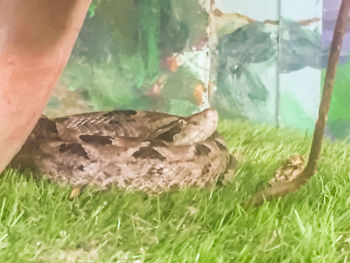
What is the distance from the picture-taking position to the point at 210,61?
5.76 ft

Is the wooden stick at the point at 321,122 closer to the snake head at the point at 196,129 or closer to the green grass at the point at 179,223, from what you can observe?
the green grass at the point at 179,223

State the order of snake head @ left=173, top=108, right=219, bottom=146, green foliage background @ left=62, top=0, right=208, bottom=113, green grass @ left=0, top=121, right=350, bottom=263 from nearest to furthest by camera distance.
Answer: green grass @ left=0, top=121, right=350, bottom=263 → snake head @ left=173, top=108, right=219, bottom=146 → green foliage background @ left=62, top=0, right=208, bottom=113

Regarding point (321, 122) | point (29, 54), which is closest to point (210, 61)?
point (321, 122)

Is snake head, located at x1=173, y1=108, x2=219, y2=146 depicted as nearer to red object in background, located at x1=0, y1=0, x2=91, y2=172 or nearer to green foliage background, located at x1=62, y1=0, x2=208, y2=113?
green foliage background, located at x1=62, y1=0, x2=208, y2=113

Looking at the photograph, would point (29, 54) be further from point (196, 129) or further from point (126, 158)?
point (196, 129)

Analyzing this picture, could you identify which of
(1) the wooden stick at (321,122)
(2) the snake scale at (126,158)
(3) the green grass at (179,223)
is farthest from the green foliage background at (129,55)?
(1) the wooden stick at (321,122)

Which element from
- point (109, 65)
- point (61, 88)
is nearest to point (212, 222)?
point (61, 88)

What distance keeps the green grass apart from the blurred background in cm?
26

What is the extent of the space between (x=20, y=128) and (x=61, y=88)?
2.94 feet

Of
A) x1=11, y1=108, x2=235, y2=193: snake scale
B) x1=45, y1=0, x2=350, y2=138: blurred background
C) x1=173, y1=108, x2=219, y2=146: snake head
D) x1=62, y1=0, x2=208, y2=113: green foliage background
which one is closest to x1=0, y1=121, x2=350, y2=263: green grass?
x1=11, y1=108, x2=235, y2=193: snake scale

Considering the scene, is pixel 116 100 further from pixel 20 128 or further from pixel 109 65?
pixel 20 128

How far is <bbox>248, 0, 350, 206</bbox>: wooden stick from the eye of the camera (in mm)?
971

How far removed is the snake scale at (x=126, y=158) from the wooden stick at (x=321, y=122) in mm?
262

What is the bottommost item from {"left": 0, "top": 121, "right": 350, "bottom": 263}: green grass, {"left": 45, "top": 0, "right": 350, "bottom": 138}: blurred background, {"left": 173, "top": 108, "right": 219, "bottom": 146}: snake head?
{"left": 173, "top": 108, "right": 219, "bottom": 146}: snake head
